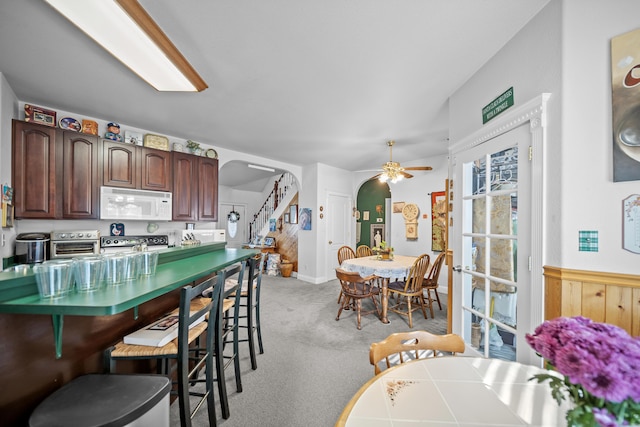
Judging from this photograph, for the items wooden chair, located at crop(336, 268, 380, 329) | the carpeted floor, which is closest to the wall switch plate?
the carpeted floor

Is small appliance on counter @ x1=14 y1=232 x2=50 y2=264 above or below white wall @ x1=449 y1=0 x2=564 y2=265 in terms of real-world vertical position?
below

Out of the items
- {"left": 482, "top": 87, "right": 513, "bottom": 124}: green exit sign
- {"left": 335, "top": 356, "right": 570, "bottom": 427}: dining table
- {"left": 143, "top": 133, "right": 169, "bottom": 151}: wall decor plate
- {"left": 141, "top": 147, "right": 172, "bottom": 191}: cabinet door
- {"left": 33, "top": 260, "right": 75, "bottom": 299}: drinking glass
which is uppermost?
{"left": 143, "top": 133, "right": 169, "bottom": 151}: wall decor plate

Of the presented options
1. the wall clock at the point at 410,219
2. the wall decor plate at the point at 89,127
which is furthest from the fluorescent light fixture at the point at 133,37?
the wall clock at the point at 410,219

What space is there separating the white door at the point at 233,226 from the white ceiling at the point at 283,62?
5.02 m

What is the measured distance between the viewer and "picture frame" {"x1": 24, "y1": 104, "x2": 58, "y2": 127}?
265 cm

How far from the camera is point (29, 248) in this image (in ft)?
8.52

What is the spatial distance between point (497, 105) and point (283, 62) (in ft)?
5.83

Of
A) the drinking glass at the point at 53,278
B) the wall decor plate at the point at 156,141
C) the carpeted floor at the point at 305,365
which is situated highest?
the wall decor plate at the point at 156,141

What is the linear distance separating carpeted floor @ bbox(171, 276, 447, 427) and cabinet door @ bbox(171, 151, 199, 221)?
6.32 feet

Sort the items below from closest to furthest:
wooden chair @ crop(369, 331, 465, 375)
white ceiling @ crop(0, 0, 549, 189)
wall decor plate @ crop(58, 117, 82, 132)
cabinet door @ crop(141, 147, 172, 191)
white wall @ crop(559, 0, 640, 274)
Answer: wooden chair @ crop(369, 331, 465, 375) < white wall @ crop(559, 0, 640, 274) < white ceiling @ crop(0, 0, 549, 189) < wall decor plate @ crop(58, 117, 82, 132) < cabinet door @ crop(141, 147, 172, 191)

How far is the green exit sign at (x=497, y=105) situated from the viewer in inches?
72.9

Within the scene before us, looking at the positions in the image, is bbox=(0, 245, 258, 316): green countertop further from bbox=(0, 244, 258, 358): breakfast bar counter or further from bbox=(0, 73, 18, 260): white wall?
bbox=(0, 73, 18, 260): white wall

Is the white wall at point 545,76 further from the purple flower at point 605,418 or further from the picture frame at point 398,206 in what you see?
the picture frame at point 398,206

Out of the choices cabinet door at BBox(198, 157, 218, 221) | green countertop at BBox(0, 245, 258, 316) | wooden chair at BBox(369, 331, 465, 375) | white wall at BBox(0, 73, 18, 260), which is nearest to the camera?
green countertop at BBox(0, 245, 258, 316)
